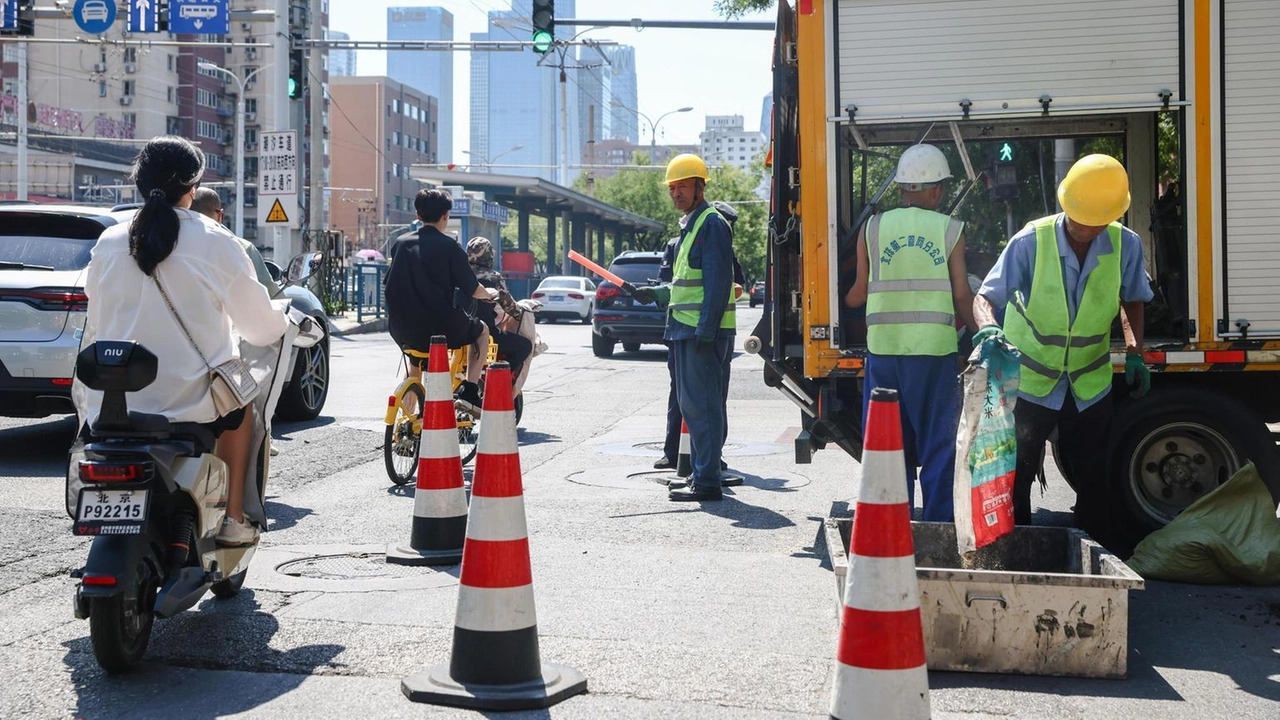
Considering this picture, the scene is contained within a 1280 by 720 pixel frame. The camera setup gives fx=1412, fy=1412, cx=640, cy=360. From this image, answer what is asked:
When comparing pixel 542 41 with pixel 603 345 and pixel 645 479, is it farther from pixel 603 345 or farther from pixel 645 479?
pixel 645 479

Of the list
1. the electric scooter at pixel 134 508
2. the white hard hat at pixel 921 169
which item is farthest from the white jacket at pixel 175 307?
the white hard hat at pixel 921 169

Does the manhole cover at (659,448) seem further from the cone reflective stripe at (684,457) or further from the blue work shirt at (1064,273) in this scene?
the blue work shirt at (1064,273)

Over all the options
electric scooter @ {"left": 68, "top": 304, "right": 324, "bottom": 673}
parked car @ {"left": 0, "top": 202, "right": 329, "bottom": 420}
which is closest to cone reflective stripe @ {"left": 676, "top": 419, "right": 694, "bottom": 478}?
parked car @ {"left": 0, "top": 202, "right": 329, "bottom": 420}

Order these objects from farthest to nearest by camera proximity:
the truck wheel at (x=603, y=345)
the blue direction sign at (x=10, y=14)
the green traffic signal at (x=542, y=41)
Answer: the blue direction sign at (x=10, y=14), the truck wheel at (x=603, y=345), the green traffic signal at (x=542, y=41)

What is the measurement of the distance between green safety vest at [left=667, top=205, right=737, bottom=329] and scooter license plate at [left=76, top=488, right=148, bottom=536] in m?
4.39

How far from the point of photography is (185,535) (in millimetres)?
4688

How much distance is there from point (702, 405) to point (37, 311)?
14.3 ft

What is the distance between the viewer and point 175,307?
15.6 ft

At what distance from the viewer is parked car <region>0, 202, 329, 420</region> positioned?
9039mm

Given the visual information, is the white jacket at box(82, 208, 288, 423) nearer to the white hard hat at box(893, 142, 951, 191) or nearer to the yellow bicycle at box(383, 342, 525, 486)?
the white hard hat at box(893, 142, 951, 191)

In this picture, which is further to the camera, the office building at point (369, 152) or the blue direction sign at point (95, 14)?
the office building at point (369, 152)

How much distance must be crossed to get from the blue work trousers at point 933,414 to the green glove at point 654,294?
11.8 feet

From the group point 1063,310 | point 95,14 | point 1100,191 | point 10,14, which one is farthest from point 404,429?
point 95,14

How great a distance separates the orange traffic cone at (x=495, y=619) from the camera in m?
4.24
